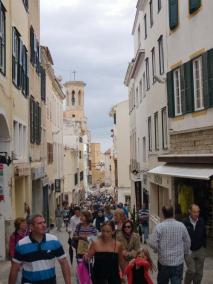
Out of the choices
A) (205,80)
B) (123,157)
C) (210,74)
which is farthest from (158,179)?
(123,157)

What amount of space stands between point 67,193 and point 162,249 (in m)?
49.0

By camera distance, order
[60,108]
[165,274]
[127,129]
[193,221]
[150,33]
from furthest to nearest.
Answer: [127,129], [60,108], [150,33], [193,221], [165,274]

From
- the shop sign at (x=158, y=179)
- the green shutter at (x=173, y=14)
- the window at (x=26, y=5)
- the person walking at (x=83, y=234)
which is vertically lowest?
the person walking at (x=83, y=234)

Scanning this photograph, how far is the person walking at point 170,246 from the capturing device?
8.39 meters

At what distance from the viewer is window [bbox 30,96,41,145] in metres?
24.9

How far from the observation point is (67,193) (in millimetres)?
57094

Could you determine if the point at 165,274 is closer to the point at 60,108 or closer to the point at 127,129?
the point at 60,108

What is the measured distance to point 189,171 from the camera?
15273 mm

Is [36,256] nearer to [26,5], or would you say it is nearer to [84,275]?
[84,275]

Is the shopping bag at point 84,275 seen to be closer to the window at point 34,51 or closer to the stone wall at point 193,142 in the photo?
the stone wall at point 193,142

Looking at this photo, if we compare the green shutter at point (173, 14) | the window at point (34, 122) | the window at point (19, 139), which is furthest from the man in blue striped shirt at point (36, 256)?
the window at point (34, 122)

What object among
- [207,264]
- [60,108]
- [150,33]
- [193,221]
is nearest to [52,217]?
[60,108]

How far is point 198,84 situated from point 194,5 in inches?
89.5

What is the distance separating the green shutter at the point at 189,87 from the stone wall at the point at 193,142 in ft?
2.68
